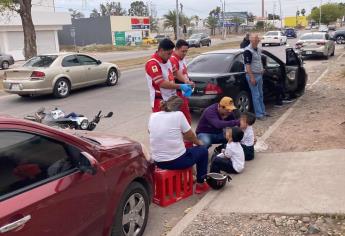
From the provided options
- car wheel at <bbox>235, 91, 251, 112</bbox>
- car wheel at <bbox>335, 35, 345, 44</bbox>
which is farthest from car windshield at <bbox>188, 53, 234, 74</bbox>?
car wheel at <bbox>335, 35, 345, 44</bbox>

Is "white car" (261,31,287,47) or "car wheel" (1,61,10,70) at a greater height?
"white car" (261,31,287,47)

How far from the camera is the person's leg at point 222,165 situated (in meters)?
5.75

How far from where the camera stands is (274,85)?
1005 centimetres

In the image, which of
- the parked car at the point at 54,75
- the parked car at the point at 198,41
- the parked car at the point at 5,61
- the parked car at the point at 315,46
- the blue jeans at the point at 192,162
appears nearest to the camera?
the blue jeans at the point at 192,162

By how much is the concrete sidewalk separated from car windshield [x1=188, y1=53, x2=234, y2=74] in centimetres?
307

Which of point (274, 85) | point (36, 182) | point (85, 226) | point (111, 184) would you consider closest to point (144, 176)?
point (111, 184)

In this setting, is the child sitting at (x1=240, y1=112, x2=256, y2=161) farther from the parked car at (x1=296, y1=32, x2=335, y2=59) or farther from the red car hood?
the parked car at (x1=296, y1=32, x2=335, y2=59)

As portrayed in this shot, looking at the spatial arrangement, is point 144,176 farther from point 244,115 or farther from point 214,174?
point 244,115

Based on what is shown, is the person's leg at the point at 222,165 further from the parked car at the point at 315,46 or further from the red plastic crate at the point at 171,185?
the parked car at the point at 315,46

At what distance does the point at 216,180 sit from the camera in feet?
17.1

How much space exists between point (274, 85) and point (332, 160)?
4.40 m

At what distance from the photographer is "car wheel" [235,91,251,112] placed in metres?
8.81

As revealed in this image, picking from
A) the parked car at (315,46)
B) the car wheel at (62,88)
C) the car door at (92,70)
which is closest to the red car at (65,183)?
the car wheel at (62,88)

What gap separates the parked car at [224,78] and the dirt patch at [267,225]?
407cm
